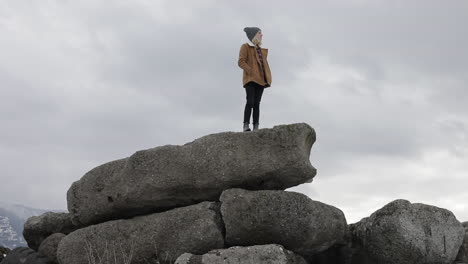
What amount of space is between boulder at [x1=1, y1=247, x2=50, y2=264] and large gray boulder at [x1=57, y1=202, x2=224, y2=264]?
2883mm

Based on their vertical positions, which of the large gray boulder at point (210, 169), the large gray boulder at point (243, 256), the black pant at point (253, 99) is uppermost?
the black pant at point (253, 99)

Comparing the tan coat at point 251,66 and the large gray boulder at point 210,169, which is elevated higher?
the tan coat at point 251,66

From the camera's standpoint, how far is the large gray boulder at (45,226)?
849 inches

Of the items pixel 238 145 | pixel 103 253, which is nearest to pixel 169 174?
pixel 238 145

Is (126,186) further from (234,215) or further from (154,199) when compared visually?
(234,215)

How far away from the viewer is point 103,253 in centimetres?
1681

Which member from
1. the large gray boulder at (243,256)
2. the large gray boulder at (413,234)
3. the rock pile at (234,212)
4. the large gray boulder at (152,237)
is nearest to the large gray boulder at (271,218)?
the rock pile at (234,212)

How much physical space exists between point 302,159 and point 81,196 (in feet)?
25.6

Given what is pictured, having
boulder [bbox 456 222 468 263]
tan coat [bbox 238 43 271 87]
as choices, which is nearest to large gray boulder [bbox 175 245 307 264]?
tan coat [bbox 238 43 271 87]

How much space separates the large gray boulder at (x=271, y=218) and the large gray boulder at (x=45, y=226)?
29.9ft

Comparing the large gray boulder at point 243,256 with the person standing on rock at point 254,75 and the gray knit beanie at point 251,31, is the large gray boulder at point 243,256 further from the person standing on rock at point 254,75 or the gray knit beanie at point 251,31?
the gray knit beanie at point 251,31

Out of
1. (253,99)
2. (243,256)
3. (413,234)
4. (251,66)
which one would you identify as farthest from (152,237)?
(413,234)

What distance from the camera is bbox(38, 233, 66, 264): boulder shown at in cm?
1997

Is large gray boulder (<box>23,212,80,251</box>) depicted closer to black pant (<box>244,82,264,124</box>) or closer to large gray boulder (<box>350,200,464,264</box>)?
black pant (<box>244,82,264,124</box>)
